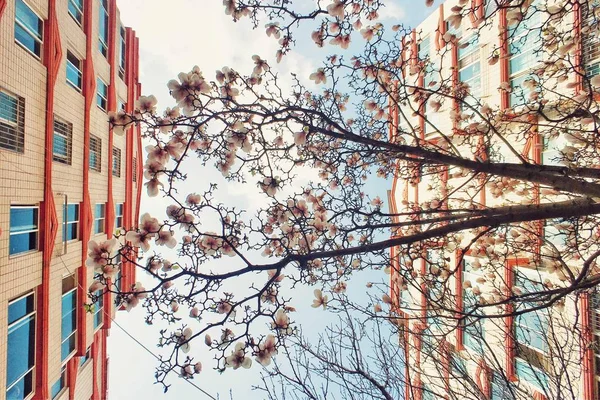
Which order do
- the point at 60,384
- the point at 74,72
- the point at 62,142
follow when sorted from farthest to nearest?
the point at 74,72, the point at 60,384, the point at 62,142

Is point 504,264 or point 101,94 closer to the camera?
point 504,264

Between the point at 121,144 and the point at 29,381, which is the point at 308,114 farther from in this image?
the point at 121,144

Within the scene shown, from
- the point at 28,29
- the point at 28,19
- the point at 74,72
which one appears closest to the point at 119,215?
the point at 74,72

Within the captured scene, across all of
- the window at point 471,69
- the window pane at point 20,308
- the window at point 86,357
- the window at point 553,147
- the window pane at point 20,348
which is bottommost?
the window at point 86,357

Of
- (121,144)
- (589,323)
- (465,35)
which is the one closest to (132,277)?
(121,144)

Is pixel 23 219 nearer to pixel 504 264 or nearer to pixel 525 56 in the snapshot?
pixel 504 264

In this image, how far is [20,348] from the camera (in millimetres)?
6859

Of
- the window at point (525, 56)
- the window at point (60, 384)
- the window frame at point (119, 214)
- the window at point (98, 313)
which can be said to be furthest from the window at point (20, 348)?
the window at point (525, 56)

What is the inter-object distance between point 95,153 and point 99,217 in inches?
89.0

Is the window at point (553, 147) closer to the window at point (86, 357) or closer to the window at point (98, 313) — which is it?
the window at point (98, 313)

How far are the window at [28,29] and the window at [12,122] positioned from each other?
4.52 feet

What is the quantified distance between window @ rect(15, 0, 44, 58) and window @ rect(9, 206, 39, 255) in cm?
374

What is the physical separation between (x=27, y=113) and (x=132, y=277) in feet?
28.6

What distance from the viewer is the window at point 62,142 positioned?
808 centimetres
